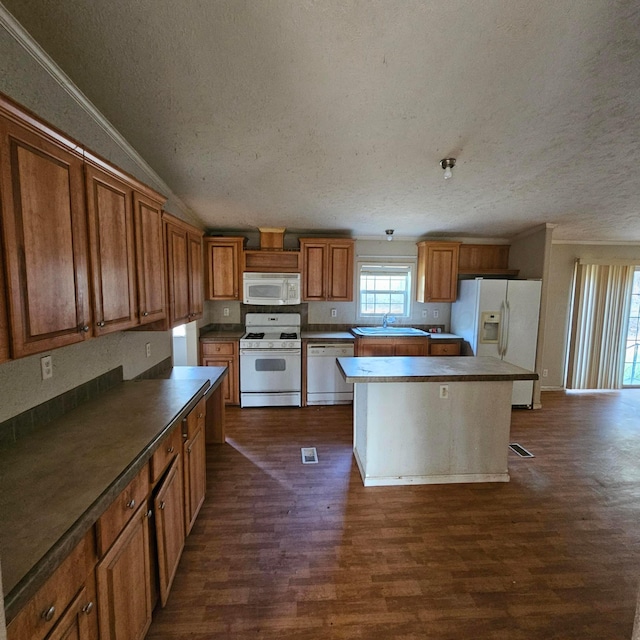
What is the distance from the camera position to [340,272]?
4.15 metres

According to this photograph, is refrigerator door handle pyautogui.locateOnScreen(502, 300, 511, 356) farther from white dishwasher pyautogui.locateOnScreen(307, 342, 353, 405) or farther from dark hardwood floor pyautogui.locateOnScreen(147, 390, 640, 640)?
white dishwasher pyautogui.locateOnScreen(307, 342, 353, 405)

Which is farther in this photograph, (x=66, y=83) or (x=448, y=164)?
(x=448, y=164)

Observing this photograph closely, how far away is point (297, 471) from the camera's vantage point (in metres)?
2.52

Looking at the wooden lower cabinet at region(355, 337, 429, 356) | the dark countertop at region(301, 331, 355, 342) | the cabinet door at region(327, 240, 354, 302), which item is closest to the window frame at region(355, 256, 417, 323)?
the cabinet door at region(327, 240, 354, 302)

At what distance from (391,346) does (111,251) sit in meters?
3.27

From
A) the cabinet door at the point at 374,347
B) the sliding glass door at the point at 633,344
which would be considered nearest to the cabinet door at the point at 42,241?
the cabinet door at the point at 374,347

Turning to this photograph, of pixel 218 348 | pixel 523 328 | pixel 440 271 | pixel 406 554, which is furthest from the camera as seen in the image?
pixel 440 271

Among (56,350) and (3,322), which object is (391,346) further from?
(3,322)

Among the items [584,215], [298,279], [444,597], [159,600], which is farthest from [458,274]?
[159,600]

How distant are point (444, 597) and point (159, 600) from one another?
1378 millimetres

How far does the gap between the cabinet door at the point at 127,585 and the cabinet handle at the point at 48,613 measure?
192 millimetres

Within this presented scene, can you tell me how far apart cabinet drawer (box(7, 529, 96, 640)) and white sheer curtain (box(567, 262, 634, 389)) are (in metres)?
5.81

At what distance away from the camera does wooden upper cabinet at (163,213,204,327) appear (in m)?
2.12

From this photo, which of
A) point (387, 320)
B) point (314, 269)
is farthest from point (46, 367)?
point (387, 320)
